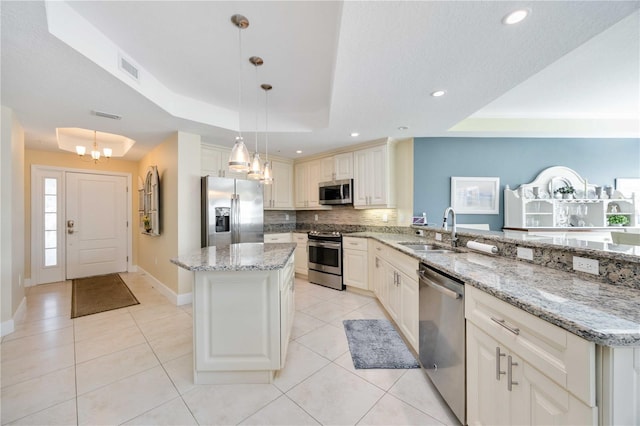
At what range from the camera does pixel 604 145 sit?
414cm

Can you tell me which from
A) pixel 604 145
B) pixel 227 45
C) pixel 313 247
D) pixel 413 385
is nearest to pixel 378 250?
pixel 313 247

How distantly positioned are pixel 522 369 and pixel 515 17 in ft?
6.23

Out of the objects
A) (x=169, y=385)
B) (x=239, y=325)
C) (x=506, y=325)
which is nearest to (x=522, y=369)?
(x=506, y=325)

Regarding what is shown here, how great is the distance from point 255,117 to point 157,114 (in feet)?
3.95

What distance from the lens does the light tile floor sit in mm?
1551

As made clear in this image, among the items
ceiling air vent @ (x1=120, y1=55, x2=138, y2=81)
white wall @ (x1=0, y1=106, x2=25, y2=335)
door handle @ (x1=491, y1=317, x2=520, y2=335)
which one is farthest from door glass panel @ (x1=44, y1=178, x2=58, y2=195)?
door handle @ (x1=491, y1=317, x2=520, y2=335)

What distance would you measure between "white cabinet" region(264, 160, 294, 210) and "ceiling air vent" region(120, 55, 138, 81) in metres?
2.82

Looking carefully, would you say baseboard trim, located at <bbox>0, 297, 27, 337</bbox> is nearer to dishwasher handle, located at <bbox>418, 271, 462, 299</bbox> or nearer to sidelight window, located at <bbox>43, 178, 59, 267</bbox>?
sidelight window, located at <bbox>43, 178, 59, 267</bbox>

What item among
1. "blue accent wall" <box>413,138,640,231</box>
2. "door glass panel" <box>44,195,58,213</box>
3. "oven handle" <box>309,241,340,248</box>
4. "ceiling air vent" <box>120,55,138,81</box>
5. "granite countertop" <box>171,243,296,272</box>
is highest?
"ceiling air vent" <box>120,55,138,81</box>

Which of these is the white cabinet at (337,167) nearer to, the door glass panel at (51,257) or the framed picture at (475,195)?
the framed picture at (475,195)

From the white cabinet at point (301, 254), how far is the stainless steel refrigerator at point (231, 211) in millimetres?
917

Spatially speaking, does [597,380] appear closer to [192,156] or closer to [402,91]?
[402,91]

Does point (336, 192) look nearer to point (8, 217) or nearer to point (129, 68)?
point (129, 68)

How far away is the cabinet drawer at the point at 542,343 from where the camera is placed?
0.80 meters
